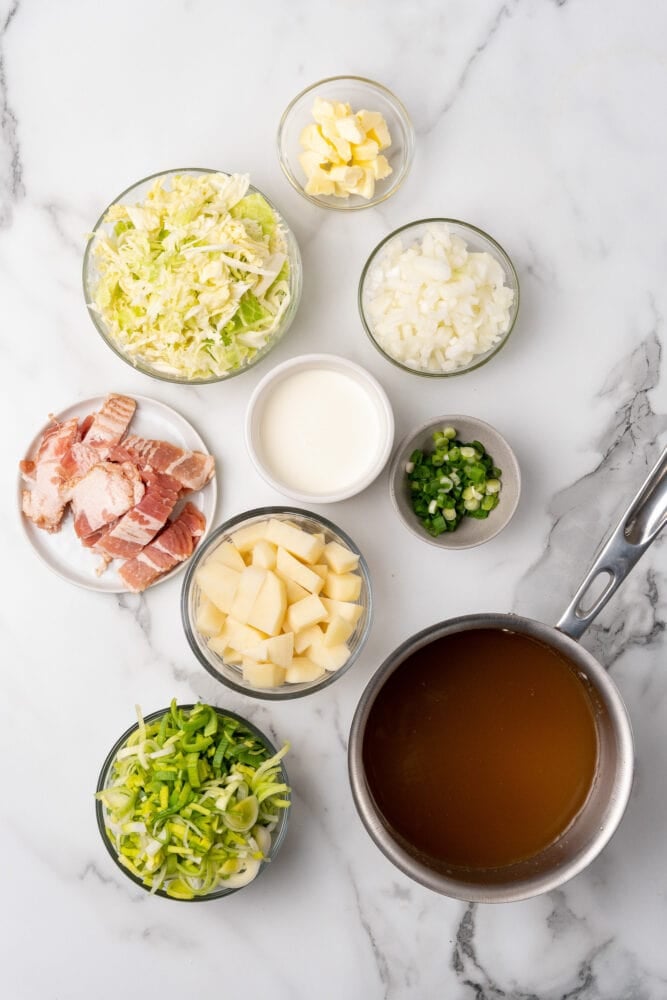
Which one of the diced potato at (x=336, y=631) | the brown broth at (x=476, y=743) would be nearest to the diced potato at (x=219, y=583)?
the diced potato at (x=336, y=631)

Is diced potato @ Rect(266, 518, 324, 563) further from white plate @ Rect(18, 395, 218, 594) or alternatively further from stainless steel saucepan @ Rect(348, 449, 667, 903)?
stainless steel saucepan @ Rect(348, 449, 667, 903)

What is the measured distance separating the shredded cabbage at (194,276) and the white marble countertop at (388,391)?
178 mm

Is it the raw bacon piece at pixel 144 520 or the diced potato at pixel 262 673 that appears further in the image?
the raw bacon piece at pixel 144 520

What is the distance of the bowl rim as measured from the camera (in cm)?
219

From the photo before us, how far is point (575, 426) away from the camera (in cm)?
237

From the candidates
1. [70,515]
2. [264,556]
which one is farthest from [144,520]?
[264,556]

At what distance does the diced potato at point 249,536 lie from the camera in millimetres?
2178

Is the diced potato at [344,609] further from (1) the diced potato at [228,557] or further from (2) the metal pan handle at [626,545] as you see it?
(2) the metal pan handle at [626,545]

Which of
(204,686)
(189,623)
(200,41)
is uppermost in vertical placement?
(200,41)

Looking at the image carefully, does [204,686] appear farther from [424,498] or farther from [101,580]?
[424,498]

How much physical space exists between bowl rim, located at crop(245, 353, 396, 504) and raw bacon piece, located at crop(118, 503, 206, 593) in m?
0.28

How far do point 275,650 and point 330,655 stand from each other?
0.14 m

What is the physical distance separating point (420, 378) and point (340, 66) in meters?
0.91

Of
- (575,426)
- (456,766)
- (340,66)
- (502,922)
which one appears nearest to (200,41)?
(340,66)
